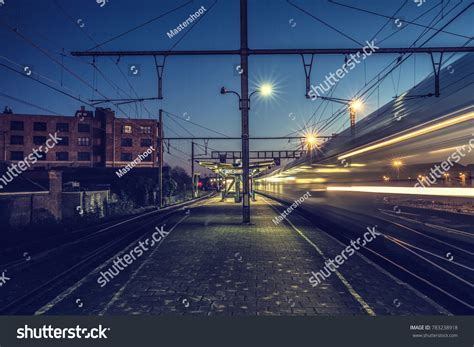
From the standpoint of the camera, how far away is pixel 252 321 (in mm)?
4645

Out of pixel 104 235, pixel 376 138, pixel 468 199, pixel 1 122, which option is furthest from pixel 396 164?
pixel 1 122

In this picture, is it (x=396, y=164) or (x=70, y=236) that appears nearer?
(x=396, y=164)

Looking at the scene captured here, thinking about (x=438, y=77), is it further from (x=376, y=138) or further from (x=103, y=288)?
(x=103, y=288)

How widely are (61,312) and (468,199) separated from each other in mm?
6950

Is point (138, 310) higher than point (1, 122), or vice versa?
point (1, 122)

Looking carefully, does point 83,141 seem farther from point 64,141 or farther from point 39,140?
point 39,140

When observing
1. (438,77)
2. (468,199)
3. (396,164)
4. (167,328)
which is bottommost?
(167,328)

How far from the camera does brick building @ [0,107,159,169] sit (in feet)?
187

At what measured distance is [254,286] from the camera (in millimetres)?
6113
